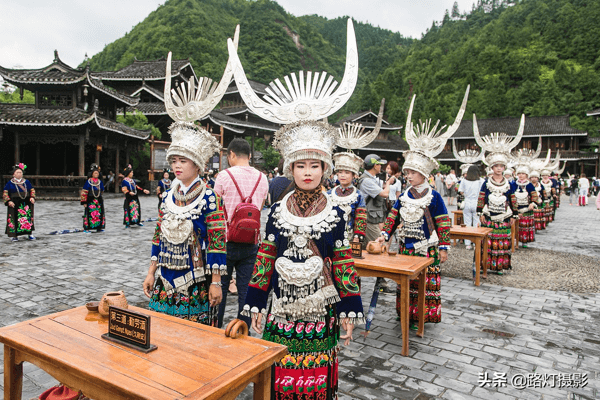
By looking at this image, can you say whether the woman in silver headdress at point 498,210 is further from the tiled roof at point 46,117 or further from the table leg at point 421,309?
the tiled roof at point 46,117

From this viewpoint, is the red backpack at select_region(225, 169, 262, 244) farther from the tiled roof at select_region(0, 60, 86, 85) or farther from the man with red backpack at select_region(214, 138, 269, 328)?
the tiled roof at select_region(0, 60, 86, 85)

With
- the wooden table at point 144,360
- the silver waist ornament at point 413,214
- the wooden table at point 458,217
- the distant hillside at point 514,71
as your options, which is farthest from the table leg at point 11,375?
the distant hillside at point 514,71

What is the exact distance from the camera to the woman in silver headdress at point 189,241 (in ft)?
10.3

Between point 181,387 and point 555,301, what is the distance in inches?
248

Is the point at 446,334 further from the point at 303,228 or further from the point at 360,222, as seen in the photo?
the point at 303,228

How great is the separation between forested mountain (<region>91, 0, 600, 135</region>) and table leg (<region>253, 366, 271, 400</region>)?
4627 cm

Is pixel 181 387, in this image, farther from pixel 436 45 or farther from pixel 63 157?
pixel 436 45

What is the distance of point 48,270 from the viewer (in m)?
7.05

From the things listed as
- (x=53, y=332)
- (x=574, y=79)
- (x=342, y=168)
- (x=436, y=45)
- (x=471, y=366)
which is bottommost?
(x=471, y=366)

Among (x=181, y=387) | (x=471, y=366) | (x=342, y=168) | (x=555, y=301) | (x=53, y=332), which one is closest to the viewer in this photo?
(x=181, y=387)

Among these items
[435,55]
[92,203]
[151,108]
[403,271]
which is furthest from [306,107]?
[435,55]

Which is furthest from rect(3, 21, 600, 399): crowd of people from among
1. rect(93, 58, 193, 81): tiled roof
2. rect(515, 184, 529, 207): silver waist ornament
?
rect(93, 58, 193, 81): tiled roof

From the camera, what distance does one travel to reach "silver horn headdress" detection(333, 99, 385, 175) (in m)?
5.05

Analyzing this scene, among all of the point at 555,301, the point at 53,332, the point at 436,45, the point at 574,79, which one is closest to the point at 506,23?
the point at 436,45
